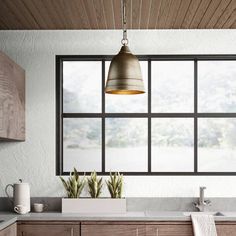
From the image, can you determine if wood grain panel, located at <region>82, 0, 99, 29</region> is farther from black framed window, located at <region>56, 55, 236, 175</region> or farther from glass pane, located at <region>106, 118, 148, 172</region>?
glass pane, located at <region>106, 118, 148, 172</region>

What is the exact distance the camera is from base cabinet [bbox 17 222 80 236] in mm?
4781

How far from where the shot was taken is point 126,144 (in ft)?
18.5

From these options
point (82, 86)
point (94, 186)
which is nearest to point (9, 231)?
point (94, 186)

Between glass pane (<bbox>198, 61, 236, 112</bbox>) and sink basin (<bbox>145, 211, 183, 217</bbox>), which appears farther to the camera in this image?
glass pane (<bbox>198, 61, 236, 112</bbox>)

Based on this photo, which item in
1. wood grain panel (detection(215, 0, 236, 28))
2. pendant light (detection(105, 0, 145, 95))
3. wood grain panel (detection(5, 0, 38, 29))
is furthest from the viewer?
wood grain panel (detection(215, 0, 236, 28))

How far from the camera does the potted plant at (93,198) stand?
508cm

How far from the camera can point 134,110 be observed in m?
5.58

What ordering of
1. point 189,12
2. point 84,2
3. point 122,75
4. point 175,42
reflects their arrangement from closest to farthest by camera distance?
point 122,75 → point 84,2 → point 189,12 → point 175,42

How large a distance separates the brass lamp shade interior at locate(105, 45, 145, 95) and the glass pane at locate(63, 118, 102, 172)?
2.10 metres

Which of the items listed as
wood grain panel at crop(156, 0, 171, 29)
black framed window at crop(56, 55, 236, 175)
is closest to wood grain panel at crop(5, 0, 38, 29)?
black framed window at crop(56, 55, 236, 175)

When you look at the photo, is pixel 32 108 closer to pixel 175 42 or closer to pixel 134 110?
pixel 134 110

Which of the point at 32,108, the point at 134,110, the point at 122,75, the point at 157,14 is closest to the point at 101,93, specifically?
the point at 134,110

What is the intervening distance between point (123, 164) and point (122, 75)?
87.9 inches

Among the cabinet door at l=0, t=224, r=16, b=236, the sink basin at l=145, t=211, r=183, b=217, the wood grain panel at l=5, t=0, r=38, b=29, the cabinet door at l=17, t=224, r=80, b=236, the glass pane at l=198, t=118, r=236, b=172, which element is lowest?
the cabinet door at l=17, t=224, r=80, b=236
